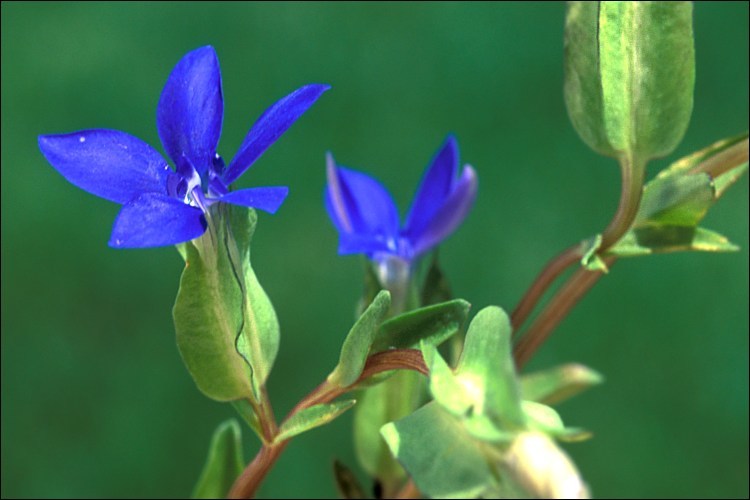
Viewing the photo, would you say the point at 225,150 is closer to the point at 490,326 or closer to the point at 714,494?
the point at 714,494

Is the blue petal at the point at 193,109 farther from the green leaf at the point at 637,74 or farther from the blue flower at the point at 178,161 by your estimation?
the green leaf at the point at 637,74

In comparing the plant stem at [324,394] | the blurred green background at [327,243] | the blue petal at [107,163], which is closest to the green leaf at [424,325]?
the plant stem at [324,394]

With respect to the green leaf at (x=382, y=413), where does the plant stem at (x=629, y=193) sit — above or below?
above

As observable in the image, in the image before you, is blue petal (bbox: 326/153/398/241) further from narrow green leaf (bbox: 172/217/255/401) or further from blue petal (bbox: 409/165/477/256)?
narrow green leaf (bbox: 172/217/255/401)

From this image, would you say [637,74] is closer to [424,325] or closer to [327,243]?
[424,325]

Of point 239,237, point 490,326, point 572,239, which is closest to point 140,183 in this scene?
point 239,237

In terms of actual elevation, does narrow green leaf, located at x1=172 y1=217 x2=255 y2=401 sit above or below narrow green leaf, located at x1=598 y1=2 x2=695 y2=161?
below

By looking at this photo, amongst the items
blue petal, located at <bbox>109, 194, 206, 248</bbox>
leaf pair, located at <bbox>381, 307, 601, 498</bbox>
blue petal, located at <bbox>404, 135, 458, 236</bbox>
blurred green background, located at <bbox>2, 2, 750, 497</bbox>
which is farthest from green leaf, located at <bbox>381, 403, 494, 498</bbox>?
blurred green background, located at <bbox>2, 2, 750, 497</bbox>
